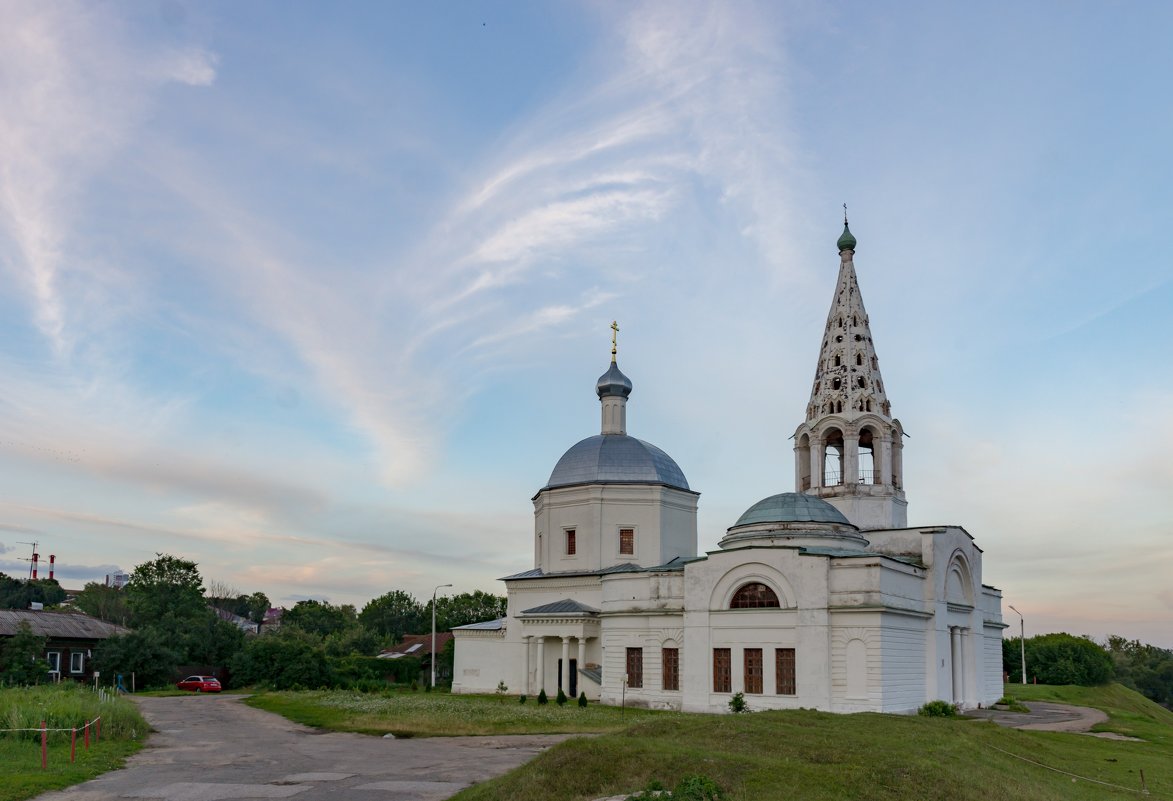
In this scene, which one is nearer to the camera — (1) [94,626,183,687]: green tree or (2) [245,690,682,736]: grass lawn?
(2) [245,690,682,736]: grass lawn

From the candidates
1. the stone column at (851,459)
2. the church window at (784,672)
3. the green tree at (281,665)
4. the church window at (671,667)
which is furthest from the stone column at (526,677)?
the stone column at (851,459)

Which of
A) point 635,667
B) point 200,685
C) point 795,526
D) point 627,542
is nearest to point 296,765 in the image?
point 635,667

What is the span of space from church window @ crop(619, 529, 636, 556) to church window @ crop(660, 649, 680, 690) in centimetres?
766

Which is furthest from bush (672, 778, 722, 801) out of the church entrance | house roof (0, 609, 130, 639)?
house roof (0, 609, 130, 639)

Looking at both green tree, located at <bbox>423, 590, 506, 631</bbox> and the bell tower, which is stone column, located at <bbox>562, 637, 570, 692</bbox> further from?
green tree, located at <bbox>423, 590, 506, 631</bbox>

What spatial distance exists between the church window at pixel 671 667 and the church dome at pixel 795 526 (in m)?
4.48

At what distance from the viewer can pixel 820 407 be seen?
137 feet

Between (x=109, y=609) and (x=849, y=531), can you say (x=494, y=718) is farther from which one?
(x=109, y=609)

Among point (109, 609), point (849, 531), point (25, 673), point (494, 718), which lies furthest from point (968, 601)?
point (109, 609)

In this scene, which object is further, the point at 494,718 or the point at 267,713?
the point at 267,713

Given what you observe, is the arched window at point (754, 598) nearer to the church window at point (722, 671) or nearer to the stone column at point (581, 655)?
the church window at point (722, 671)

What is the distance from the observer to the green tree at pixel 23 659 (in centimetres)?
4409

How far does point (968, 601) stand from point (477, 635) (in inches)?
863

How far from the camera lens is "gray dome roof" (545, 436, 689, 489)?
44.1m
